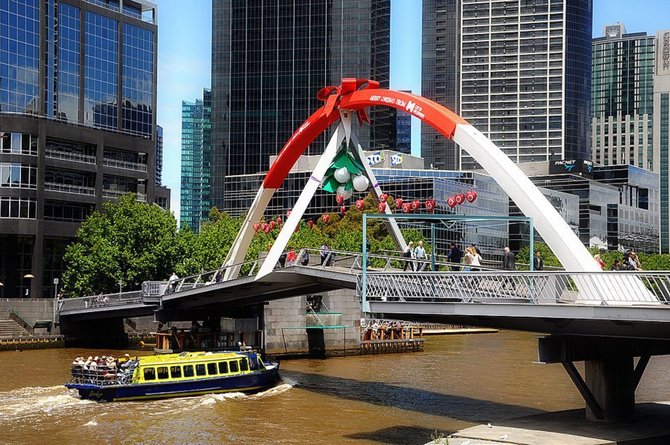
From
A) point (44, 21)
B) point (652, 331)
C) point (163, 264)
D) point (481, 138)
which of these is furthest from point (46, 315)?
point (652, 331)

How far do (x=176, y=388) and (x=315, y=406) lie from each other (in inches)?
317

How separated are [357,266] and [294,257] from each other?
30.4 feet

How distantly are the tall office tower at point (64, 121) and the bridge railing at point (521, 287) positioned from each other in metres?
69.4

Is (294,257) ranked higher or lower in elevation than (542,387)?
higher

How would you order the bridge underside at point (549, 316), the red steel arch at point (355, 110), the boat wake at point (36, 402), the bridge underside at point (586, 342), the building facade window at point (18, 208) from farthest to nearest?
1. the building facade window at point (18, 208)
2. the boat wake at point (36, 402)
3. the red steel arch at point (355, 110)
4. the bridge underside at point (586, 342)
5. the bridge underside at point (549, 316)

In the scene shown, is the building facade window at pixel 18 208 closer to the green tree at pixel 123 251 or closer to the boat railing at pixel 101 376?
the green tree at pixel 123 251

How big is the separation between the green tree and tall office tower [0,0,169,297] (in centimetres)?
644

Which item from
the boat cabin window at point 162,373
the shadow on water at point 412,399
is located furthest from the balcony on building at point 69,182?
the boat cabin window at point 162,373

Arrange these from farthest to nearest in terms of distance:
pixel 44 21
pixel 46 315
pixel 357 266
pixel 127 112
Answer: pixel 127 112, pixel 44 21, pixel 46 315, pixel 357 266

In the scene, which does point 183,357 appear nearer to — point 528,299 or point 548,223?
point 548,223

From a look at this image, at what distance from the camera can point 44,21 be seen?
109688 millimetres

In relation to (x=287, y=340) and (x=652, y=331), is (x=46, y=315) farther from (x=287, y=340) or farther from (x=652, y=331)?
(x=652, y=331)

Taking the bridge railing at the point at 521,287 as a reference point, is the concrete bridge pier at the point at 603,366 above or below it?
below

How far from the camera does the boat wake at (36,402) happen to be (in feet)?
168
